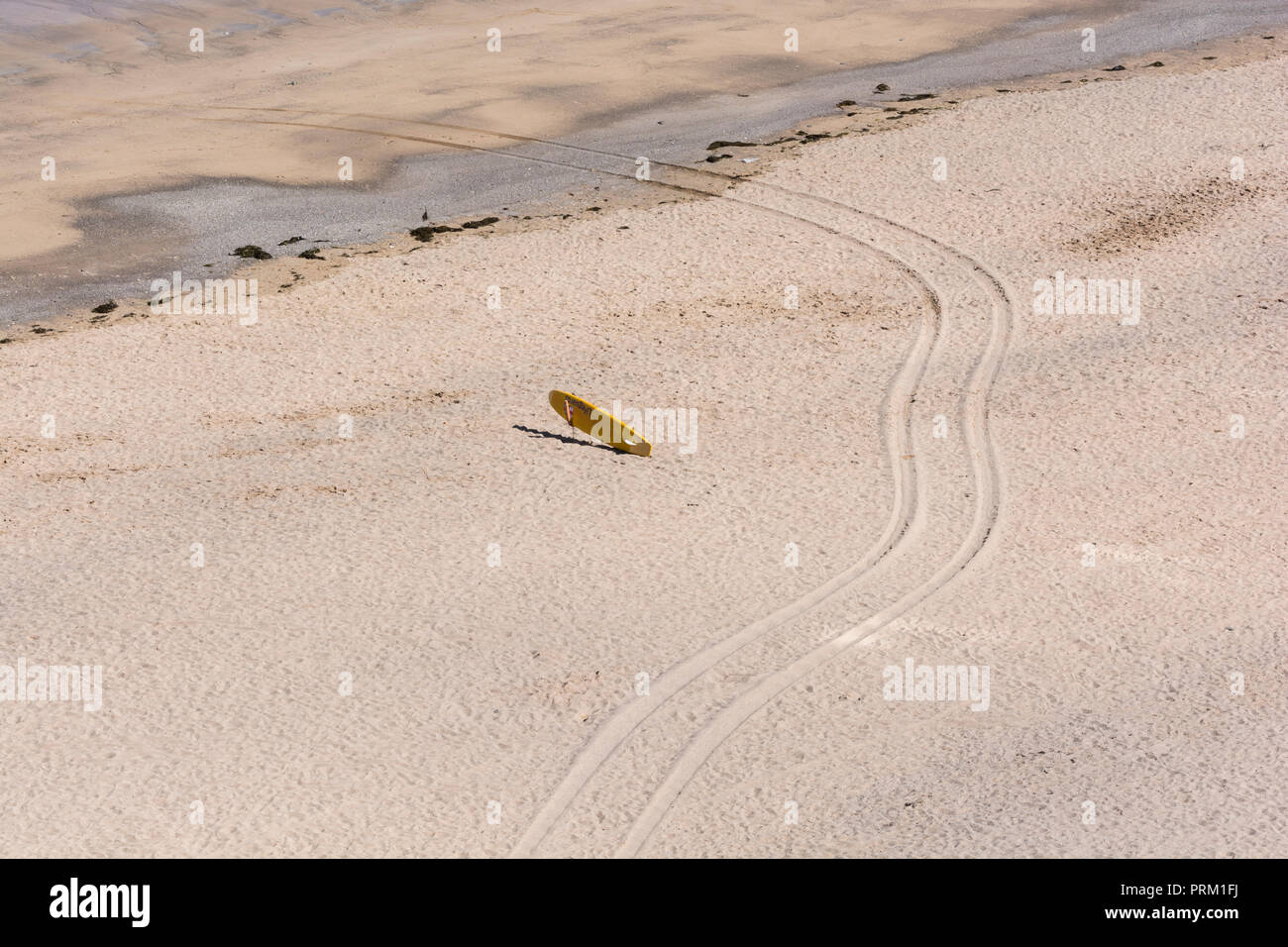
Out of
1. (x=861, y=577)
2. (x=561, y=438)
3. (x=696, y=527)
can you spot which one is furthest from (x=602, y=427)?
(x=861, y=577)

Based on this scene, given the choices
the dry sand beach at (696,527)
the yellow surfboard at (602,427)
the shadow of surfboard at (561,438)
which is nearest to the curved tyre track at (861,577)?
the dry sand beach at (696,527)

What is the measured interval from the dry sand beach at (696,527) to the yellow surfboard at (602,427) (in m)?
0.20

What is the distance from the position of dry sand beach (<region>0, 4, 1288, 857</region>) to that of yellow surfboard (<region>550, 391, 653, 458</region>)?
201 mm

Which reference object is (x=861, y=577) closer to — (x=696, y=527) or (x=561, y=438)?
(x=696, y=527)

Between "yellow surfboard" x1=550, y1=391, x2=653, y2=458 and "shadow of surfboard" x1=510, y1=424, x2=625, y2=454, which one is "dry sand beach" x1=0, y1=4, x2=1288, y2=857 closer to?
"shadow of surfboard" x1=510, y1=424, x2=625, y2=454

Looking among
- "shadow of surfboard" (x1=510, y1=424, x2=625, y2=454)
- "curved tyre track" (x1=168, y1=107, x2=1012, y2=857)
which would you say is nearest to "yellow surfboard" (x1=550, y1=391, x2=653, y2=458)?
"shadow of surfboard" (x1=510, y1=424, x2=625, y2=454)

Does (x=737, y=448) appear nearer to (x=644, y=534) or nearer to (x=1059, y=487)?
(x=644, y=534)

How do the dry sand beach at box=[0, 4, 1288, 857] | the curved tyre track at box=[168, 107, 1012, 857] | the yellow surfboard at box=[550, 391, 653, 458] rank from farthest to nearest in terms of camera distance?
the yellow surfboard at box=[550, 391, 653, 458] < the curved tyre track at box=[168, 107, 1012, 857] < the dry sand beach at box=[0, 4, 1288, 857]

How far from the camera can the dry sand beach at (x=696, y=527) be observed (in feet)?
45.3

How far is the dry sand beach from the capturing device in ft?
45.3

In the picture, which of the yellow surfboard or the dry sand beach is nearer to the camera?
the dry sand beach

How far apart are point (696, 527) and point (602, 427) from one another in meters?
2.55

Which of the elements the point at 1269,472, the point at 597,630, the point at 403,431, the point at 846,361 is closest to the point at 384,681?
the point at 597,630

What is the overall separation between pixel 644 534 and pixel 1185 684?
6.73m
